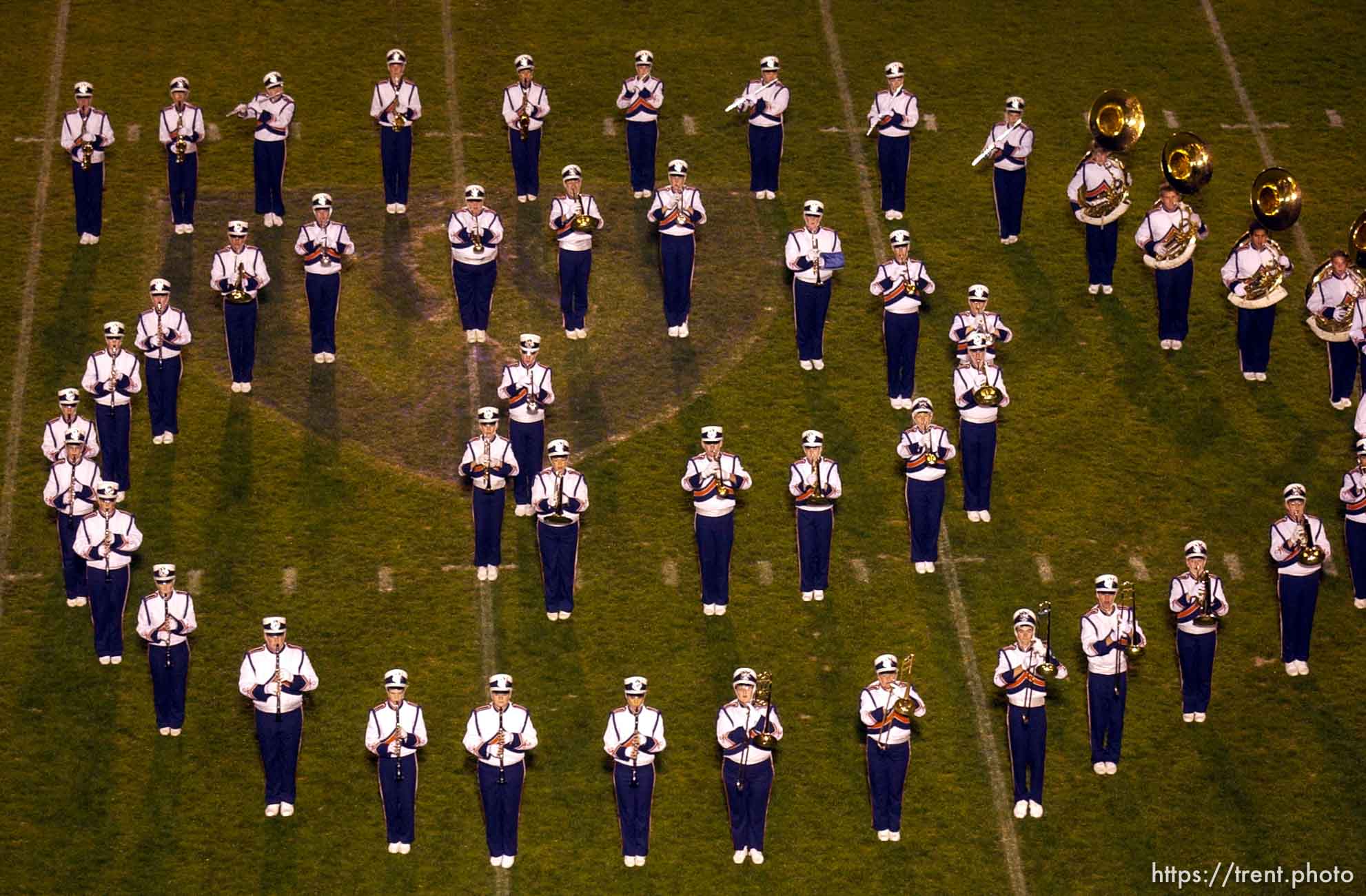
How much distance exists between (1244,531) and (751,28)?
880 centimetres

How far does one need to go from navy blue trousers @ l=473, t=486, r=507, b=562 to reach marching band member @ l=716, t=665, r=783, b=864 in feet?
8.83

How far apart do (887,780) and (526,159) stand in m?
8.16

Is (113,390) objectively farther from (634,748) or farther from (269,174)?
(634,748)

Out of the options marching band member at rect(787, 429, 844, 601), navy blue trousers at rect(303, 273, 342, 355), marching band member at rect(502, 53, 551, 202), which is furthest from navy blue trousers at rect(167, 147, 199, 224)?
marching band member at rect(787, 429, 844, 601)

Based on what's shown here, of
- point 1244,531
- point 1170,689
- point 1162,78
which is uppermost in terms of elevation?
point 1162,78

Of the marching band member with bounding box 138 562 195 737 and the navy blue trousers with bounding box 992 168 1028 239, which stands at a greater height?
the navy blue trousers with bounding box 992 168 1028 239

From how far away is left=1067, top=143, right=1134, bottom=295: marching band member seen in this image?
73.0ft

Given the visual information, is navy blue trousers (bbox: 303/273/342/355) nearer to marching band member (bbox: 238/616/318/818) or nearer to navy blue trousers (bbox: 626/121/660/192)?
navy blue trousers (bbox: 626/121/660/192)

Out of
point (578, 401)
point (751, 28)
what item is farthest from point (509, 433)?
point (751, 28)

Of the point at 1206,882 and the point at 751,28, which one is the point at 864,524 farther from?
the point at 751,28

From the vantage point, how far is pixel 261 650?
57.7ft

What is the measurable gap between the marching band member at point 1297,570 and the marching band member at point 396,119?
879 centimetres

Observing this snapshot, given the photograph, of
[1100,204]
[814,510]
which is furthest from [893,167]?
[814,510]

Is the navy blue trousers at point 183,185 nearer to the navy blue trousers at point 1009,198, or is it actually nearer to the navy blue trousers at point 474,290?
the navy blue trousers at point 474,290
